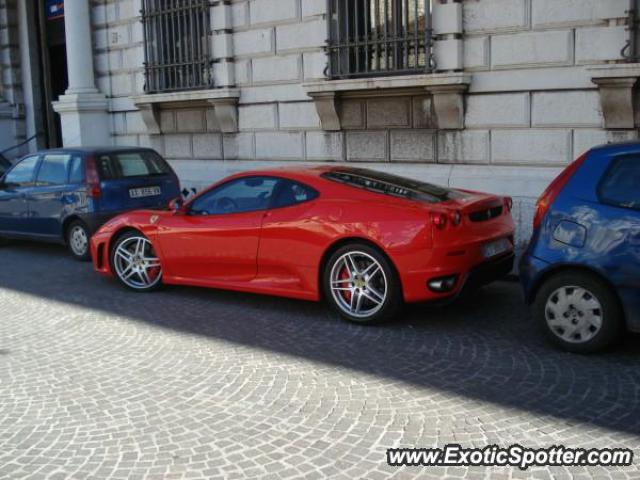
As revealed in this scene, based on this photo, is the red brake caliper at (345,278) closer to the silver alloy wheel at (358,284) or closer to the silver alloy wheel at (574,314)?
the silver alloy wheel at (358,284)

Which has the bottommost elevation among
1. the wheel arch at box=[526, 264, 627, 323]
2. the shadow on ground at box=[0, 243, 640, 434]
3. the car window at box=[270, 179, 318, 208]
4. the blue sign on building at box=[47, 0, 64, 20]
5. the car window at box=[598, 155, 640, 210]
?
the shadow on ground at box=[0, 243, 640, 434]

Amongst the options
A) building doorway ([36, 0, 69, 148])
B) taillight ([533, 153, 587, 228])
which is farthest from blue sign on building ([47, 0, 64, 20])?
taillight ([533, 153, 587, 228])

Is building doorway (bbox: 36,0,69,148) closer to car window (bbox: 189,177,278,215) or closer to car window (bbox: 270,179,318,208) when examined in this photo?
car window (bbox: 189,177,278,215)

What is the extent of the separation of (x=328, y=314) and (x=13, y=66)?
1536 centimetres

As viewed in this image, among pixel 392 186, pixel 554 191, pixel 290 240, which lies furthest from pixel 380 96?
pixel 554 191

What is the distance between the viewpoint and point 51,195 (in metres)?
10.5

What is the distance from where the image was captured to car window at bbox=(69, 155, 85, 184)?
33.8ft

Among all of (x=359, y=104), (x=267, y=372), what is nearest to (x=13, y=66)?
(x=359, y=104)

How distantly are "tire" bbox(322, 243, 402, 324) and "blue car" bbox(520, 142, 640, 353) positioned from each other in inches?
44.5

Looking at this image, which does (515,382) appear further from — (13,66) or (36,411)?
(13,66)

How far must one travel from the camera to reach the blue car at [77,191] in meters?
10.2

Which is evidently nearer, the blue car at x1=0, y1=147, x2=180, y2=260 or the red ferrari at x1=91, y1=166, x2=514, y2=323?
the red ferrari at x1=91, y1=166, x2=514, y2=323

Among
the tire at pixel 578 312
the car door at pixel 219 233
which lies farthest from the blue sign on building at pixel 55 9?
the tire at pixel 578 312

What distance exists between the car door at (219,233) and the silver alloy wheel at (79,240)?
273cm
